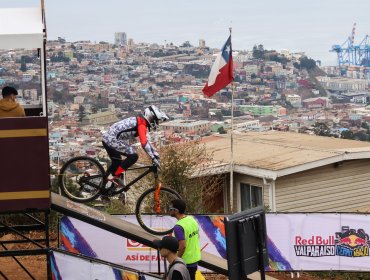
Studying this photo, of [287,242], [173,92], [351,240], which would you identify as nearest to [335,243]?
[351,240]

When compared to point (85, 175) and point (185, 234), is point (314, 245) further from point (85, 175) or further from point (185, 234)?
point (185, 234)

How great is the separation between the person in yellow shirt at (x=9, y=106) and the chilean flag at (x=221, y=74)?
433 inches

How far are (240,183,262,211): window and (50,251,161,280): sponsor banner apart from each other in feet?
43.2

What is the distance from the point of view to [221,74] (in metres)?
24.3

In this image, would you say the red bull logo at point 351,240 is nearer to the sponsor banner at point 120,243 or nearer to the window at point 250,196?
the sponsor banner at point 120,243

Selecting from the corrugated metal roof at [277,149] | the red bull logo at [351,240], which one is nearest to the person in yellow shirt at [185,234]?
the red bull logo at [351,240]

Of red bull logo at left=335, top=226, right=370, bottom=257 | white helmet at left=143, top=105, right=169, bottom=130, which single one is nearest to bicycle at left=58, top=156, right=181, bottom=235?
white helmet at left=143, top=105, right=169, bottom=130

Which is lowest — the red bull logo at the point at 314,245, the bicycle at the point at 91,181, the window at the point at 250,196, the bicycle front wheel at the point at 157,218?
the window at the point at 250,196

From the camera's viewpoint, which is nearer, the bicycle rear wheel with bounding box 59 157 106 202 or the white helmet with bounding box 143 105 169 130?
the white helmet with bounding box 143 105 169 130

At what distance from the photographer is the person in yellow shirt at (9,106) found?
43.9ft

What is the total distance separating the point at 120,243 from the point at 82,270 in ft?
10.3

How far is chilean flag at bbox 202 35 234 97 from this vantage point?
24141 millimetres

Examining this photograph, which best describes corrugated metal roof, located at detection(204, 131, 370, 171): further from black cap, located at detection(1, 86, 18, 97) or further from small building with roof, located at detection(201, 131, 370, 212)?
black cap, located at detection(1, 86, 18, 97)

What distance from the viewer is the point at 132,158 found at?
1375 centimetres
